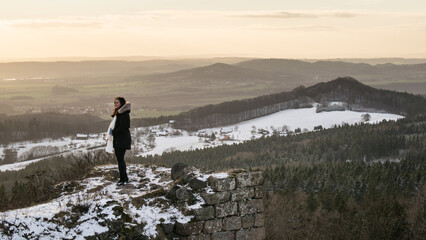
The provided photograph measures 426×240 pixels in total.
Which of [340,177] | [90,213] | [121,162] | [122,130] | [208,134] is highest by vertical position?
[122,130]

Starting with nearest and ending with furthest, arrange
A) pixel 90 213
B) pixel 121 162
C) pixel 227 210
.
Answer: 1. pixel 90 213
2. pixel 227 210
3. pixel 121 162

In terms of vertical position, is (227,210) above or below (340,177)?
above

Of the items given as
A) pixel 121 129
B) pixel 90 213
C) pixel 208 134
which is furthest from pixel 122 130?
pixel 208 134

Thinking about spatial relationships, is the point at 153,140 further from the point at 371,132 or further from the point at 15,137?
the point at 371,132

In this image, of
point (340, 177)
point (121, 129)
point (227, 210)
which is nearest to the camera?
point (227, 210)

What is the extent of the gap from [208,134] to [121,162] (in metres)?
154

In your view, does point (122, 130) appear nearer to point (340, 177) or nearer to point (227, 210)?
point (227, 210)

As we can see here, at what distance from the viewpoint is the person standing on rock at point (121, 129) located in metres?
12.6

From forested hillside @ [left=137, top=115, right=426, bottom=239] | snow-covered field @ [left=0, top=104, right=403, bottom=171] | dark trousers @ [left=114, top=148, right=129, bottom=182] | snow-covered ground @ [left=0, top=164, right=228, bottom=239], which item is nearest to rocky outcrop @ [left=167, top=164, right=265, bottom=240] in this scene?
snow-covered ground @ [left=0, top=164, right=228, bottom=239]

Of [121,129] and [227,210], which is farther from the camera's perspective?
[121,129]

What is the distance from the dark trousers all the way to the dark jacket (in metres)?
0.14

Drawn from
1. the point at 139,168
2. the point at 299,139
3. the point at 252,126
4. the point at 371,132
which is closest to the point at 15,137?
the point at 252,126

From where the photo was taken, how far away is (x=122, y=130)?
12695 mm

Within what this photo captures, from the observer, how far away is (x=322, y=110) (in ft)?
632
